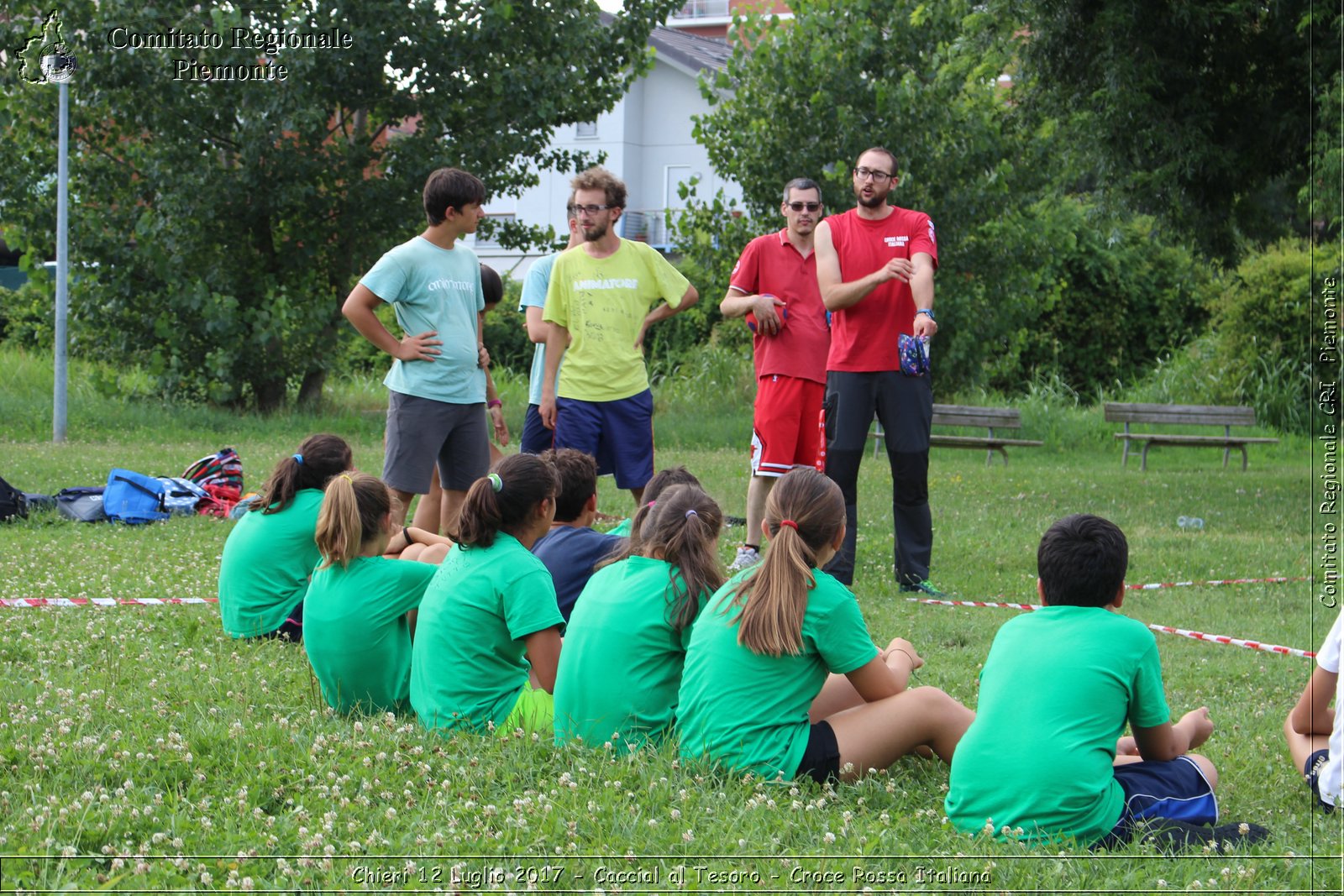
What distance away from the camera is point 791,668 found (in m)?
4.02

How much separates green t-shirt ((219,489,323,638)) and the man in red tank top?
2955 mm

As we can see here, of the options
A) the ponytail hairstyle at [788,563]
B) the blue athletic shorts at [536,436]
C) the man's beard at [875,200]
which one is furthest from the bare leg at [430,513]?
the ponytail hairstyle at [788,563]

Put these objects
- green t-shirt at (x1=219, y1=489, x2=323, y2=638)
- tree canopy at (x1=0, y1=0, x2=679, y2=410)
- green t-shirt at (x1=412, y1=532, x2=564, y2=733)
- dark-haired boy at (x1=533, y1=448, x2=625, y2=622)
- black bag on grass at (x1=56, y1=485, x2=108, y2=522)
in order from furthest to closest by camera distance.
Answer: tree canopy at (x1=0, y1=0, x2=679, y2=410) < black bag on grass at (x1=56, y1=485, x2=108, y2=522) < green t-shirt at (x1=219, y1=489, x2=323, y2=638) < dark-haired boy at (x1=533, y1=448, x2=625, y2=622) < green t-shirt at (x1=412, y1=532, x2=564, y2=733)

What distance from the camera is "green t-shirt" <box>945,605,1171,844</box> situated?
3.60 m

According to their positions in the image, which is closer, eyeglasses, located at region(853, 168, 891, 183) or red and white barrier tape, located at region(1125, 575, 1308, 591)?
eyeglasses, located at region(853, 168, 891, 183)

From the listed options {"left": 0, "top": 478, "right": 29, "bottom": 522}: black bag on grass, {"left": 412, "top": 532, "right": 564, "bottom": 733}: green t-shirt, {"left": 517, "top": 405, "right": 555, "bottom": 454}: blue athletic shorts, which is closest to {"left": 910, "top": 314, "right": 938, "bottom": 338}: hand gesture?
{"left": 517, "top": 405, "right": 555, "bottom": 454}: blue athletic shorts

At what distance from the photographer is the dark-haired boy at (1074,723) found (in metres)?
3.61

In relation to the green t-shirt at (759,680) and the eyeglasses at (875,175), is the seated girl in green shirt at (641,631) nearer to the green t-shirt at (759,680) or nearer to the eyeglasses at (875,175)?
the green t-shirt at (759,680)

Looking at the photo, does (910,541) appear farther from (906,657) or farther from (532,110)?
(532,110)

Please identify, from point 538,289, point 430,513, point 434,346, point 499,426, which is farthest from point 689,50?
point 434,346

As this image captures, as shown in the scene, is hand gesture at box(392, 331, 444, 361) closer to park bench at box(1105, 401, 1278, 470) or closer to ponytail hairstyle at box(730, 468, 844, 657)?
ponytail hairstyle at box(730, 468, 844, 657)

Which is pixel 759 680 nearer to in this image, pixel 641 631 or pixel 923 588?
pixel 641 631

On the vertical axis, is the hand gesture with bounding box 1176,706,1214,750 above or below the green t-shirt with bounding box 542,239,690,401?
below

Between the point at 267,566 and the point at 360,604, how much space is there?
135 centimetres
